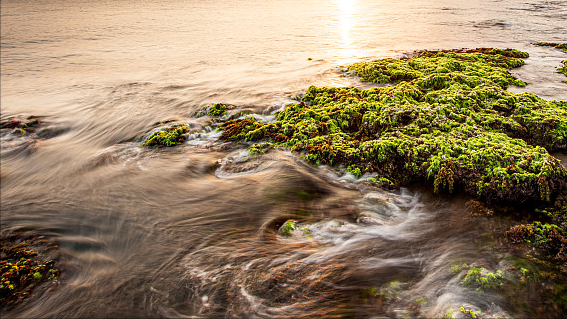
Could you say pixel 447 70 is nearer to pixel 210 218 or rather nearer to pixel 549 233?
pixel 549 233

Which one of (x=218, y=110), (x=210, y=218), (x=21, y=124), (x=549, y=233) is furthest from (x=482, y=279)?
(x=21, y=124)

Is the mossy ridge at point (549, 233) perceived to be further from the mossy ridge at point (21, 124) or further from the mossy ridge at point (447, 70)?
the mossy ridge at point (21, 124)

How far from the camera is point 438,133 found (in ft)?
15.8

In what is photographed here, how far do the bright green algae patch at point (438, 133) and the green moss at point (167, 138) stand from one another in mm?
890

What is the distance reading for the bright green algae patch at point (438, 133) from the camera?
3908mm

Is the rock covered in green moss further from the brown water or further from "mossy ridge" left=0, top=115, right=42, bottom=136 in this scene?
"mossy ridge" left=0, top=115, right=42, bottom=136

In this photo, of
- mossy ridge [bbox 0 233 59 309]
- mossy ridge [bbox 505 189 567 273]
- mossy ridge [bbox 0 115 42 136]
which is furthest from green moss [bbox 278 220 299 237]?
mossy ridge [bbox 0 115 42 136]

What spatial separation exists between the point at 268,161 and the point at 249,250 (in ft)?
6.31

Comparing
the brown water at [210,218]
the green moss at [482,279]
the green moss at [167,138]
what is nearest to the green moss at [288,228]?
the brown water at [210,218]

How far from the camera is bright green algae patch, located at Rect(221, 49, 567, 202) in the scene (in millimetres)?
3908

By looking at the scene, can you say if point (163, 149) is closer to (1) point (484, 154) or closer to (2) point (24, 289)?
(2) point (24, 289)

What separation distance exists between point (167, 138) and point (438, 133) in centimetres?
490

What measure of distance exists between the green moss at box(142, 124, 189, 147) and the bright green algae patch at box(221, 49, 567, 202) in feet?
2.92

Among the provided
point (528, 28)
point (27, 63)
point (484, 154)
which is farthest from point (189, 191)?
point (528, 28)
